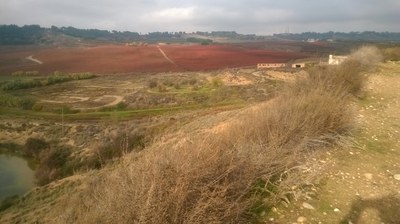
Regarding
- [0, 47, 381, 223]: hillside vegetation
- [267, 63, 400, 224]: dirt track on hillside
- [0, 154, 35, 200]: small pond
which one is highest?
[0, 47, 381, 223]: hillside vegetation

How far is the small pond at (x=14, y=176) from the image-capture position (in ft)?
66.4

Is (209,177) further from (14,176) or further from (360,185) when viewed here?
(14,176)

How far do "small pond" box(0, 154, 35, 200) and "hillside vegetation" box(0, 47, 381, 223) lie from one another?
16070 millimetres

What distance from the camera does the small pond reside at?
66.4ft

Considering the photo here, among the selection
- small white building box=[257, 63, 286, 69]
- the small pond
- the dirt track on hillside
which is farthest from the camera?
small white building box=[257, 63, 286, 69]

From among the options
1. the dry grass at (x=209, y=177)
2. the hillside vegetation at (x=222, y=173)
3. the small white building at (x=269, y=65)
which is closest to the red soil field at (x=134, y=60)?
the small white building at (x=269, y=65)

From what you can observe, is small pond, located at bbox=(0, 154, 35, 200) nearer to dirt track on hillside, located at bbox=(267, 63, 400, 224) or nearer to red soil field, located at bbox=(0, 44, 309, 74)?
dirt track on hillside, located at bbox=(267, 63, 400, 224)

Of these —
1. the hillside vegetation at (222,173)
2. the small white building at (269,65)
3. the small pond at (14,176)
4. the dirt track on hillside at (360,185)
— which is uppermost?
the hillside vegetation at (222,173)

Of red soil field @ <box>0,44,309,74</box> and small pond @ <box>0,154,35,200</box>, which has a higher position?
red soil field @ <box>0,44,309,74</box>

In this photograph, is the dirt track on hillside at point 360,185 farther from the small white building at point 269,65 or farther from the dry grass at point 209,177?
the small white building at point 269,65

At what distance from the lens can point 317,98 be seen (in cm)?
774

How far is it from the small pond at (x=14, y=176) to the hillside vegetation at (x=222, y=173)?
16070mm

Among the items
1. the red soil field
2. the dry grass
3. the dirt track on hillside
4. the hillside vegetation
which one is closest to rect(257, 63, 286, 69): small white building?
the red soil field

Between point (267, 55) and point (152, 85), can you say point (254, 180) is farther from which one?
point (267, 55)
